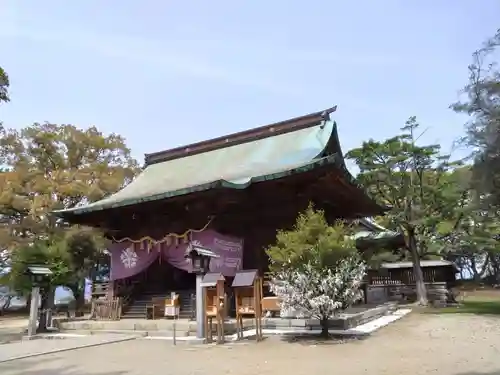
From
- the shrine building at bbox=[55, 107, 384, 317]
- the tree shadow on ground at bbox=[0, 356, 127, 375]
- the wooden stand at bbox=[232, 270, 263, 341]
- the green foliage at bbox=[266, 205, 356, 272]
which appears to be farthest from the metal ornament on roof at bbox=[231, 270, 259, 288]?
the tree shadow on ground at bbox=[0, 356, 127, 375]

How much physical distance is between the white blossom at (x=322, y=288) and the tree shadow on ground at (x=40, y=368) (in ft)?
13.1

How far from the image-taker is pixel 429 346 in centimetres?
836

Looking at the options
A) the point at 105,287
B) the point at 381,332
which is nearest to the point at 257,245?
the point at 381,332

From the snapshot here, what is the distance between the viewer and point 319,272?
9.20 meters

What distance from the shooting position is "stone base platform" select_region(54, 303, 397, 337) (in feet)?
36.2

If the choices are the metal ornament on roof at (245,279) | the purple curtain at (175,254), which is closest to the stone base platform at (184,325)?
the metal ornament on roof at (245,279)

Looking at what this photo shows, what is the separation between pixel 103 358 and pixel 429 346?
6.30m

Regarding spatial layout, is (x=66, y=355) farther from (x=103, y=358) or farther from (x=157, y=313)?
(x=157, y=313)

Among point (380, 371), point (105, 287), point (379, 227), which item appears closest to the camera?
point (380, 371)

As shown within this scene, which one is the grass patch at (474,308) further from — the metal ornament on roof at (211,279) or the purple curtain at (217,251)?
the metal ornament on roof at (211,279)

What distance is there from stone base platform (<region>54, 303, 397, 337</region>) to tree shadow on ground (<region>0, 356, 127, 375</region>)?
2.90 m

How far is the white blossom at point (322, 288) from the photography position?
29.7 ft

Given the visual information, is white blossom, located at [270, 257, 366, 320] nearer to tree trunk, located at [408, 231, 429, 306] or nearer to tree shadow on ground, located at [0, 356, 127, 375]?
tree shadow on ground, located at [0, 356, 127, 375]

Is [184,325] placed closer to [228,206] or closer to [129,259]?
[228,206]
